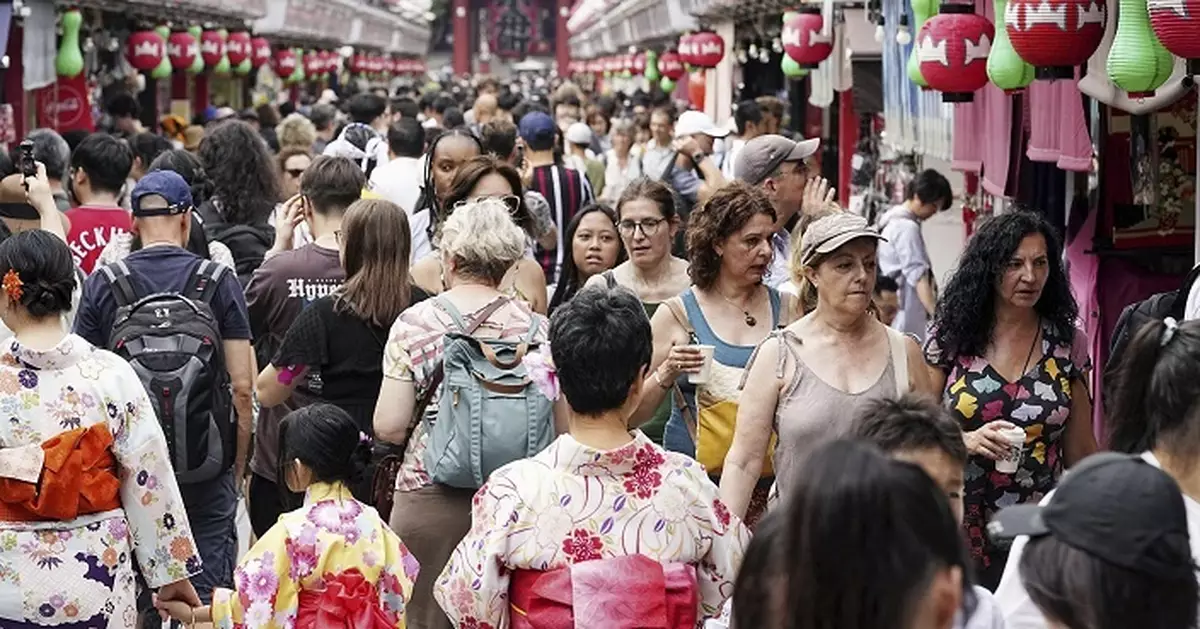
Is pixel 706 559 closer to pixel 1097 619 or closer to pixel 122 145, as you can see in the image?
pixel 1097 619

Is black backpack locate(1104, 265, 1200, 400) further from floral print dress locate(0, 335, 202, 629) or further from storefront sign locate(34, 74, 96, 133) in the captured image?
storefront sign locate(34, 74, 96, 133)

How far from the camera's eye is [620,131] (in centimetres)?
1733

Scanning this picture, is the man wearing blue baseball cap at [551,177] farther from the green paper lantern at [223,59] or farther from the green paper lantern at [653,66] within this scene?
the green paper lantern at [653,66]

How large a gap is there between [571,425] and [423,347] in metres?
1.38

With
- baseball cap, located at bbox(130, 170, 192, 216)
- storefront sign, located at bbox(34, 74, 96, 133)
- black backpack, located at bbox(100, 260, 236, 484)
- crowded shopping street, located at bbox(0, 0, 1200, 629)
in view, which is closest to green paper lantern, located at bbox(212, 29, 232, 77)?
storefront sign, located at bbox(34, 74, 96, 133)

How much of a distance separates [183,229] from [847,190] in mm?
11156

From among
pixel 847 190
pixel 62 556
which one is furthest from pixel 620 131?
pixel 62 556

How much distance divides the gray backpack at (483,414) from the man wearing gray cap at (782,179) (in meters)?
1.54

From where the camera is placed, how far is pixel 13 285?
5.34 meters

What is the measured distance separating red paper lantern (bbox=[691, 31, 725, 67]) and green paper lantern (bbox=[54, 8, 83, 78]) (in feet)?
26.1

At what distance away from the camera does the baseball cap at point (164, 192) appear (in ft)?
22.3

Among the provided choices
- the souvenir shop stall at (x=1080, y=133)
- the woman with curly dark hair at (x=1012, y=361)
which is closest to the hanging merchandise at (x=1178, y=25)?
the souvenir shop stall at (x=1080, y=133)

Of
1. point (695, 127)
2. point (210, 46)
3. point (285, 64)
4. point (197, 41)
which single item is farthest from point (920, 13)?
point (285, 64)

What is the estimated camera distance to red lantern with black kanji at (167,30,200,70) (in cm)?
2183
